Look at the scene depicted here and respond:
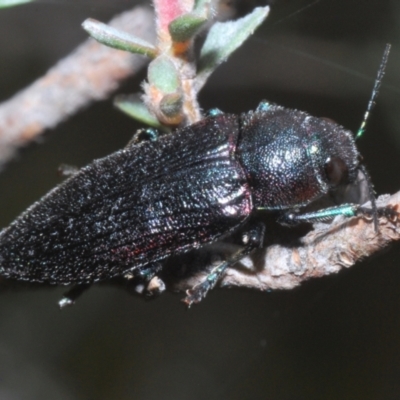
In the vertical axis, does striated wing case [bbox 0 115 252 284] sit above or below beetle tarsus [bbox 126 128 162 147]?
below

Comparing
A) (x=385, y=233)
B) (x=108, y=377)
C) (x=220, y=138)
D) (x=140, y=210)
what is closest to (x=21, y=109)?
(x=140, y=210)

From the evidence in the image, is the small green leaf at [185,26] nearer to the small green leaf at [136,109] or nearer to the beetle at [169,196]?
the small green leaf at [136,109]

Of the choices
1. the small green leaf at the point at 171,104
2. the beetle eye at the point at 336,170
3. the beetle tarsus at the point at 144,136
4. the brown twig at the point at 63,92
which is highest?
the small green leaf at the point at 171,104

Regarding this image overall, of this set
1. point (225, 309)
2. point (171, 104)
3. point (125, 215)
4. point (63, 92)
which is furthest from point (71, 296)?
point (225, 309)

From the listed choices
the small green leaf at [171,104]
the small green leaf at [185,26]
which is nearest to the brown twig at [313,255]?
the small green leaf at [171,104]

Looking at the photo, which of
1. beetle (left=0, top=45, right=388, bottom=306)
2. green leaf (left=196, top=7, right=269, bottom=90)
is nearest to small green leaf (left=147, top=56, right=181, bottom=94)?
green leaf (left=196, top=7, right=269, bottom=90)

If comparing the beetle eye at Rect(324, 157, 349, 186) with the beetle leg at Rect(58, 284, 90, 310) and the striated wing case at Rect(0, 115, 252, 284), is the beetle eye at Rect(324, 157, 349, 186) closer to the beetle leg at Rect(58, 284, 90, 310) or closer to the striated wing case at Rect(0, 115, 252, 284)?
the striated wing case at Rect(0, 115, 252, 284)

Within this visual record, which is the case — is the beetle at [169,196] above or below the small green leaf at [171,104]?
below
